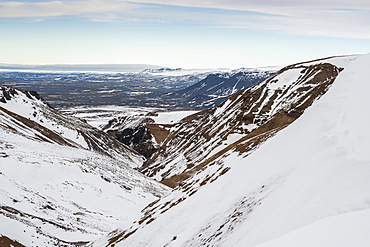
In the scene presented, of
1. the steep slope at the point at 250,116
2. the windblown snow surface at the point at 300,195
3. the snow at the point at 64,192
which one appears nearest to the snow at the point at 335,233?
the windblown snow surface at the point at 300,195

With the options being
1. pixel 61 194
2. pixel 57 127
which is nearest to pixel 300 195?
pixel 61 194

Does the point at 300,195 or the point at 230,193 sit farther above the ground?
the point at 230,193

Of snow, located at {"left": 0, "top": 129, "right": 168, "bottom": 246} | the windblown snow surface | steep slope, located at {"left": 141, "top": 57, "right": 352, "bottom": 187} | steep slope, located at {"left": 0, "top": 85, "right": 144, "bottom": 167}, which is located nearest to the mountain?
snow, located at {"left": 0, "top": 129, "right": 168, "bottom": 246}

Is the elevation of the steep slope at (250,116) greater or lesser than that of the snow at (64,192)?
greater

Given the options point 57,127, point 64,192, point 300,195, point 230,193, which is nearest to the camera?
point 300,195

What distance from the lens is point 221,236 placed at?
68.4 feet

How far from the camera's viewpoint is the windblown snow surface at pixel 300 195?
12.6 m

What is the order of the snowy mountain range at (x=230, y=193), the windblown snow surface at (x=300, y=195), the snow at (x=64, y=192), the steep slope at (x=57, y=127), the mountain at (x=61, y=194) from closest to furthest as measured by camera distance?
the windblown snow surface at (x=300, y=195), the snowy mountain range at (x=230, y=193), the mountain at (x=61, y=194), the snow at (x=64, y=192), the steep slope at (x=57, y=127)

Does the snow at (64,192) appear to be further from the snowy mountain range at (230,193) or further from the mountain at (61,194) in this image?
the snowy mountain range at (230,193)

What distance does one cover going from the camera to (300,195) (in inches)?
664

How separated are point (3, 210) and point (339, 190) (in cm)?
3647

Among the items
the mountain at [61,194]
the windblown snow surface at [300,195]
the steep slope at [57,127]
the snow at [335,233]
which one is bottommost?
the snow at [335,233]

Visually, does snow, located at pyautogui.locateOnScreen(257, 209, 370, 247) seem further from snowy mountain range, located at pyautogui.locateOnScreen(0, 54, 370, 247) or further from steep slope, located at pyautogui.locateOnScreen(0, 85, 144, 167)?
steep slope, located at pyautogui.locateOnScreen(0, 85, 144, 167)

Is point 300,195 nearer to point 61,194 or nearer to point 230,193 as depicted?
point 230,193
